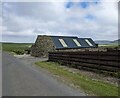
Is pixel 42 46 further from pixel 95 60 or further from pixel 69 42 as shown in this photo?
pixel 95 60

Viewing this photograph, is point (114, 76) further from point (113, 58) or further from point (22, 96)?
point (22, 96)

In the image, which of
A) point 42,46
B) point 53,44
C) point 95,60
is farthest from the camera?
point 42,46

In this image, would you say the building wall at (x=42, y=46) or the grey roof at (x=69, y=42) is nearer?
the grey roof at (x=69, y=42)

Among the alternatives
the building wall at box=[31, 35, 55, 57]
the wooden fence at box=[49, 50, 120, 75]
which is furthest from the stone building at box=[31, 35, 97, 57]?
the wooden fence at box=[49, 50, 120, 75]

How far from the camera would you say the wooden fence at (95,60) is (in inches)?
699

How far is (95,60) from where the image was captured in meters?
21.0

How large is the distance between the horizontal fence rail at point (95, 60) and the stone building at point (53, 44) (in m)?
23.6

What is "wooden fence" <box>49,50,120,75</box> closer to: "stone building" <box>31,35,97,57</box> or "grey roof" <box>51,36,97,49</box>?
"grey roof" <box>51,36,97,49</box>

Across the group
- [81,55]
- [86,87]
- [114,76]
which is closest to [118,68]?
[114,76]

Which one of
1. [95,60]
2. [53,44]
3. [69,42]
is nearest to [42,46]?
[53,44]

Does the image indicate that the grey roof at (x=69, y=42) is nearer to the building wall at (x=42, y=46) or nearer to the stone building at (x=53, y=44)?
the stone building at (x=53, y=44)

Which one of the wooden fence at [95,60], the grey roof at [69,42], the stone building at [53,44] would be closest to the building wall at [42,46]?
the stone building at [53,44]

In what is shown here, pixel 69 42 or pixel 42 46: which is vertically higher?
pixel 69 42

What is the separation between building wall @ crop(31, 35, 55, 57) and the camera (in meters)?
54.9
